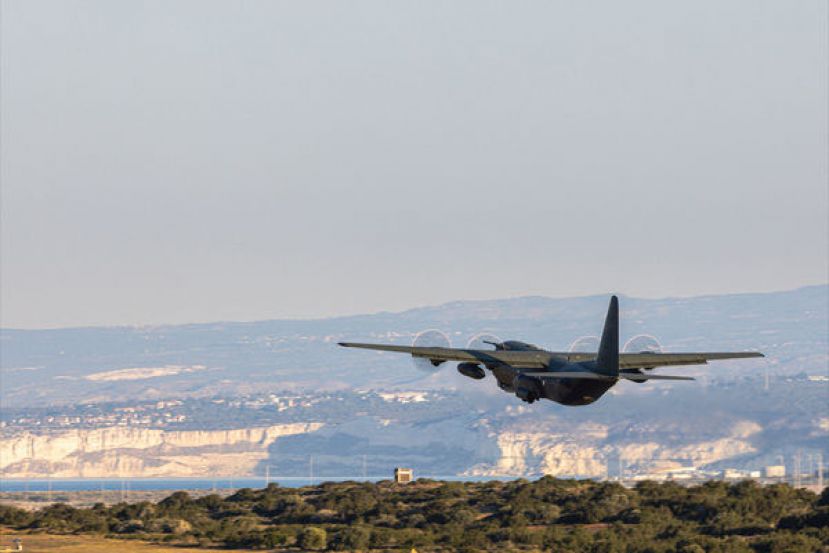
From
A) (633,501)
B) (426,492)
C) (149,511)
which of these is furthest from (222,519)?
(633,501)

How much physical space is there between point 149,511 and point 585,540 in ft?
139

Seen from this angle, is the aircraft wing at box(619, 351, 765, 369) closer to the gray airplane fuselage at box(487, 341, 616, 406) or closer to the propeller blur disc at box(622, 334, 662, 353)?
the propeller blur disc at box(622, 334, 662, 353)

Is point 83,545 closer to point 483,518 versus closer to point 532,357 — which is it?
point 483,518

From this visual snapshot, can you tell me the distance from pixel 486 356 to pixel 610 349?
340 inches

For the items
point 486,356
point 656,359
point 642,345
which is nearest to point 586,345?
point 642,345

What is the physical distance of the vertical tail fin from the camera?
99375 millimetres

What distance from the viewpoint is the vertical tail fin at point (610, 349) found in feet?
326

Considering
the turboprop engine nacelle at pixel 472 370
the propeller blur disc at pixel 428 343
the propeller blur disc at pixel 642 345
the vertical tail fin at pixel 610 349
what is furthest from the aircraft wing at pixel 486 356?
the propeller blur disc at pixel 642 345

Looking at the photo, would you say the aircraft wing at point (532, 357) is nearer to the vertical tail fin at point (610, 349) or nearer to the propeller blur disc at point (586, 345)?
the propeller blur disc at point (586, 345)

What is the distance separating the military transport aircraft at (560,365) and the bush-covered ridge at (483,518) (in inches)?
579

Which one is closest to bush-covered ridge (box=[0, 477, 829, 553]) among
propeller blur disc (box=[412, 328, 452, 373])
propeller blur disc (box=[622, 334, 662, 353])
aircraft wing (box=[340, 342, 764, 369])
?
propeller blur disc (box=[622, 334, 662, 353])

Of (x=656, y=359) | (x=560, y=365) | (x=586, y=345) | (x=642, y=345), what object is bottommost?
(x=560, y=365)

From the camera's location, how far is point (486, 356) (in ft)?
346

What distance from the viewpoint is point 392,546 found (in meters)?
122
